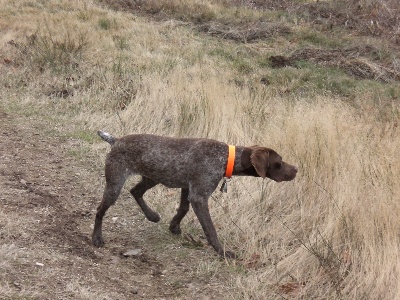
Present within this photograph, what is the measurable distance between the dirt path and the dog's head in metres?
0.82

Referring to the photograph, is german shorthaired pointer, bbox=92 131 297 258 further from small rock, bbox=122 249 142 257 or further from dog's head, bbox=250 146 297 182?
small rock, bbox=122 249 142 257

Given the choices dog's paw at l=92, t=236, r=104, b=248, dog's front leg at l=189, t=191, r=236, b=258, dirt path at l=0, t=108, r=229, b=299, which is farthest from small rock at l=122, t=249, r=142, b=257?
dog's front leg at l=189, t=191, r=236, b=258

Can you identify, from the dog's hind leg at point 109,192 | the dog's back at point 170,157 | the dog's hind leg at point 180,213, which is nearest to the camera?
the dog's back at point 170,157

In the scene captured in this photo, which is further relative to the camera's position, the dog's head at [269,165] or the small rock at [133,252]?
the small rock at [133,252]

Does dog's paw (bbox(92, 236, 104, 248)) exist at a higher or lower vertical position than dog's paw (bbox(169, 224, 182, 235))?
lower

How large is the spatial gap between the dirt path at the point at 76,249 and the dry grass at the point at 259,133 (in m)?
0.13

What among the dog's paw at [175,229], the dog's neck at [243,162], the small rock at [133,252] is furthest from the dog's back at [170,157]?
the small rock at [133,252]

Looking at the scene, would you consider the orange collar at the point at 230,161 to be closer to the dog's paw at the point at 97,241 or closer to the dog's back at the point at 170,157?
the dog's back at the point at 170,157

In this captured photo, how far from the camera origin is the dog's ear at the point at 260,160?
496 centimetres

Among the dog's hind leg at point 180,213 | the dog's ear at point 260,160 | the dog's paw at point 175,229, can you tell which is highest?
the dog's ear at point 260,160

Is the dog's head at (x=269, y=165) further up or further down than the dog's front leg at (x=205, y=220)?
further up

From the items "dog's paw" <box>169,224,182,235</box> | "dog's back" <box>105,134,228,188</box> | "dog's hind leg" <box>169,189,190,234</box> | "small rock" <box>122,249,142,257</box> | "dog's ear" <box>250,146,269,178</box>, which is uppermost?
"dog's ear" <box>250,146,269,178</box>

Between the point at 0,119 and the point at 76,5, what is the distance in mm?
9529

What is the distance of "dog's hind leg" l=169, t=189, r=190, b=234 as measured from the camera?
5.39m
